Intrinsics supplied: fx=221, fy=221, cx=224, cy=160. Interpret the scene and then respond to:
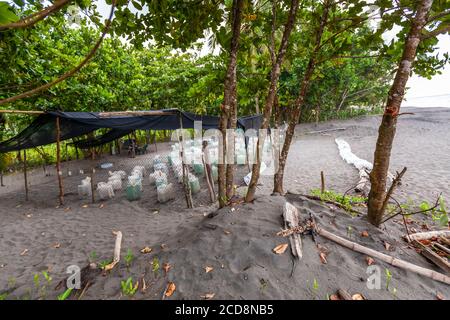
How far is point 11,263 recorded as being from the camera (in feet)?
10.2

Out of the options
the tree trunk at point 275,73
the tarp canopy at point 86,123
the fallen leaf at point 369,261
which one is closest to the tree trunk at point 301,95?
the tree trunk at point 275,73

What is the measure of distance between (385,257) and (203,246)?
181 centimetres

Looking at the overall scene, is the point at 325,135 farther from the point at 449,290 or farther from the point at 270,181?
the point at 449,290

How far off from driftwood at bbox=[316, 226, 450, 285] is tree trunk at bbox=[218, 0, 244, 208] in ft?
4.97

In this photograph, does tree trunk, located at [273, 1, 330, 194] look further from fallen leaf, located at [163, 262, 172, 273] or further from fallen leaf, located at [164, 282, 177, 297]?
fallen leaf, located at [164, 282, 177, 297]

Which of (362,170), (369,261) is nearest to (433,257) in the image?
(369,261)

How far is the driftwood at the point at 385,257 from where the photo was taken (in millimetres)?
1998

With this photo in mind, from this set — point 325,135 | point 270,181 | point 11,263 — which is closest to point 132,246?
point 11,263

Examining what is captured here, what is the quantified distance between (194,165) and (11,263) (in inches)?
191

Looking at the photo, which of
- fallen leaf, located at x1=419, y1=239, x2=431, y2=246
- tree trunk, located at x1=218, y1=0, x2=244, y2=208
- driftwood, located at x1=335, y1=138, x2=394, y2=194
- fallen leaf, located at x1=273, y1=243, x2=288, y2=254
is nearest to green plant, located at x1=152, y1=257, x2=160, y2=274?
fallen leaf, located at x1=273, y1=243, x2=288, y2=254

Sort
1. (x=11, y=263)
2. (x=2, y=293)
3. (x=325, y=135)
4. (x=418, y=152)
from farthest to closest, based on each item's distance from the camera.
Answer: (x=325, y=135) < (x=418, y=152) < (x=11, y=263) < (x=2, y=293)

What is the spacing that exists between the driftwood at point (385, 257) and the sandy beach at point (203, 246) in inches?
2.2

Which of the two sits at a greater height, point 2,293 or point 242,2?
point 242,2

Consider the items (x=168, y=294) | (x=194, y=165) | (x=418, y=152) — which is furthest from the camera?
(x=418, y=152)
